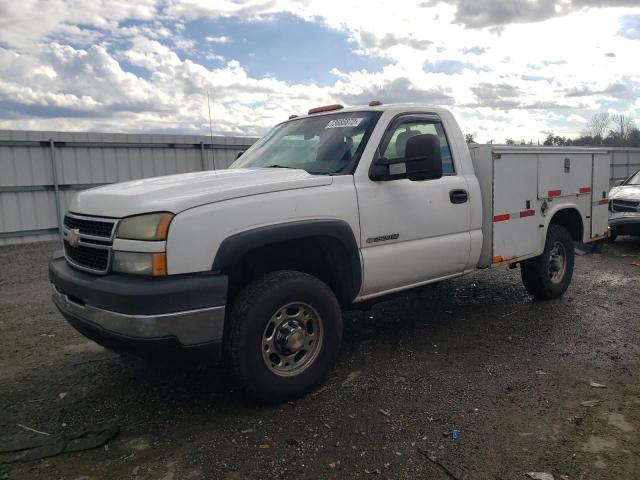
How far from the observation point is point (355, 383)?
4039mm

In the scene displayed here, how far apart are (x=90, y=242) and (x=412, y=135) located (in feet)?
8.74

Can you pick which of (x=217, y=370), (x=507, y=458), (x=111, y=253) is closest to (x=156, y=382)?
(x=217, y=370)

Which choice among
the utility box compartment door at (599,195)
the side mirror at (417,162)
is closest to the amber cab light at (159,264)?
the side mirror at (417,162)

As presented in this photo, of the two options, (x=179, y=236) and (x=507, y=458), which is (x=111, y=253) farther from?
(x=507, y=458)

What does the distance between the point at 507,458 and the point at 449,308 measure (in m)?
3.22

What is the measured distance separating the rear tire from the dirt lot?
13.5 inches

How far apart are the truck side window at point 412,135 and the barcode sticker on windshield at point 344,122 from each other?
31cm

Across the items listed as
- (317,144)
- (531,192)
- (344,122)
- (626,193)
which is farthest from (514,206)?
(626,193)

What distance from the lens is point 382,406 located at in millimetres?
3648

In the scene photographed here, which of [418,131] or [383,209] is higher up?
[418,131]

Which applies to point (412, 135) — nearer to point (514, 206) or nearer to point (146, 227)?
point (514, 206)

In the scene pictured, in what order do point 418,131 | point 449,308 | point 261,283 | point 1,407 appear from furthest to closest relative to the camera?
point 449,308 → point 418,131 → point 1,407 → point 261,283

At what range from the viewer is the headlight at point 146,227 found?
3137mm

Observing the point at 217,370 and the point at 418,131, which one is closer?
the point at 217,370
